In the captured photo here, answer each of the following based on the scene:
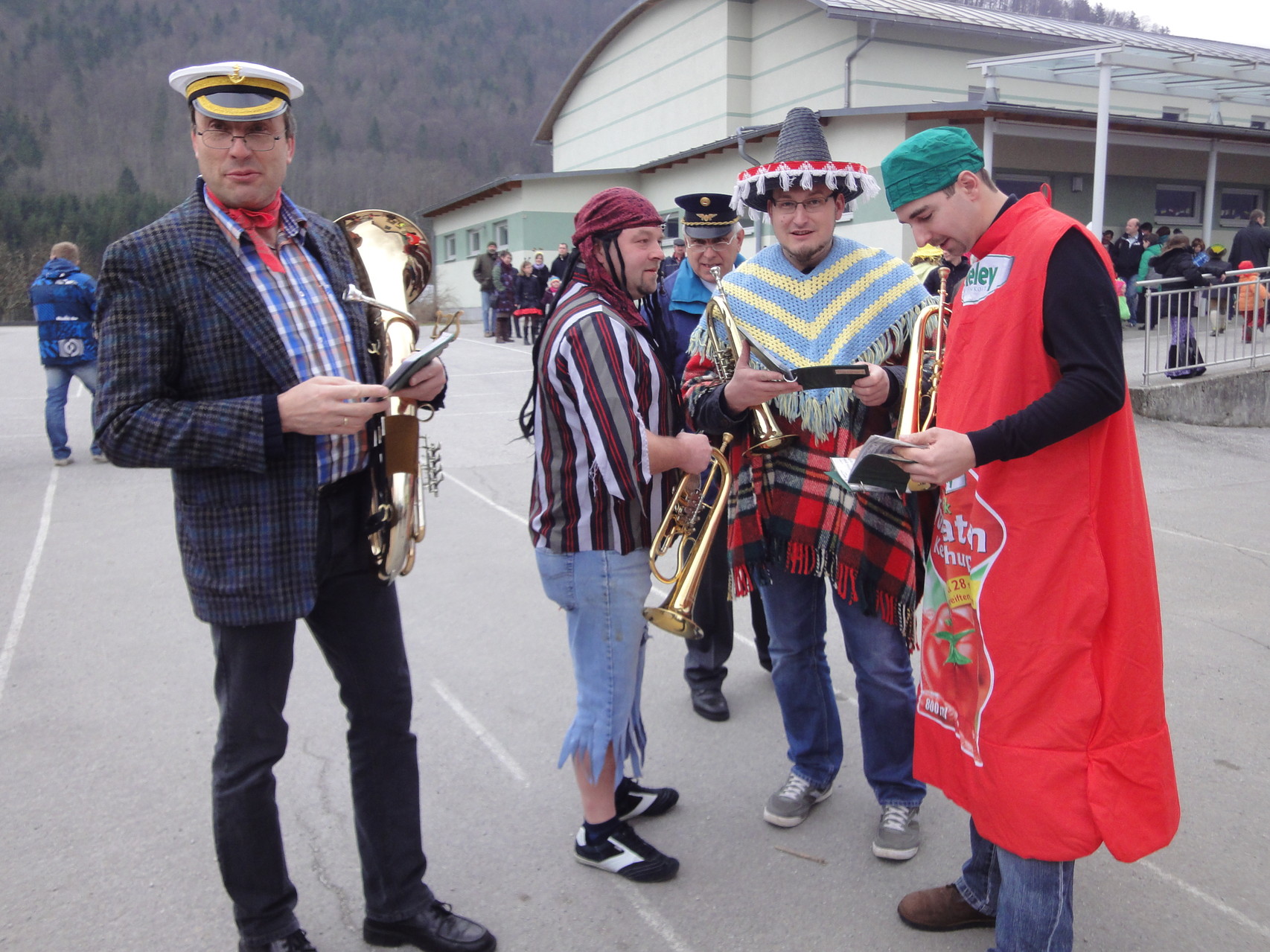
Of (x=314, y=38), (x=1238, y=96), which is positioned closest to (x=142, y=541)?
(x=1238, y=96)

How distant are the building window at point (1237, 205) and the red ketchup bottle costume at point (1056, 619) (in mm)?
25230

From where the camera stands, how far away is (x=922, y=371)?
2.82m

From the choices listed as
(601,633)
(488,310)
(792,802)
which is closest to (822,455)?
(601,633)

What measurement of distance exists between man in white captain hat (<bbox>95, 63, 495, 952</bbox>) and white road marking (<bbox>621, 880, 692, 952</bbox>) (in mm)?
459

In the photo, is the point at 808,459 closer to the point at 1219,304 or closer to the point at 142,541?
the point at 142,541

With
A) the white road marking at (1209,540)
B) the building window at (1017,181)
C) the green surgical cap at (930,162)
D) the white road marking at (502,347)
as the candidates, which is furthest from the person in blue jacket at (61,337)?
the building window at (1017,181)

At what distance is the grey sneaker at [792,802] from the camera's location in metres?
3.23

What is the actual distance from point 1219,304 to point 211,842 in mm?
11804

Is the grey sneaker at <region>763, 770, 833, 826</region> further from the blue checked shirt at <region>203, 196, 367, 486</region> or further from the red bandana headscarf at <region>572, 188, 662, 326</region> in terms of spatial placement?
the blue checked shirt at <region>203, 196, 367, 486</region>

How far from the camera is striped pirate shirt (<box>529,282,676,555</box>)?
8.63ft

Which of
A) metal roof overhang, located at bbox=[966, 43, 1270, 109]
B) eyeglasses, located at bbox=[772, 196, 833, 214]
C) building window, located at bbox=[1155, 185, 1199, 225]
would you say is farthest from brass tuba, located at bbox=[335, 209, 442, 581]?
building window, located at bbox=[1155, 185, 1199, 225]

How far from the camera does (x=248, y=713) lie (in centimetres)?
234

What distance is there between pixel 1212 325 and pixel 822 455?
10.2 metres

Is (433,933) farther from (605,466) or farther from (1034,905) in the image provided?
(1034,905)
